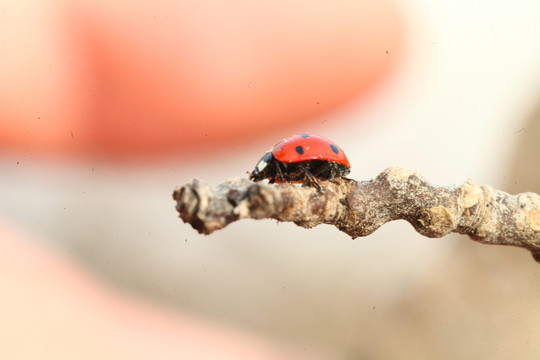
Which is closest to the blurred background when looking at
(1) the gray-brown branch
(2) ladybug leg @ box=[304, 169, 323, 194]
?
(1) the gray-brown branch

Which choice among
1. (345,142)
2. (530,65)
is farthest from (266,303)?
(530,65)

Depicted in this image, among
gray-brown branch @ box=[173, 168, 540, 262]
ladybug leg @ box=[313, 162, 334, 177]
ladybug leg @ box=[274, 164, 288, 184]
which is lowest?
gray-brown branch @ box=[173, 168, 540, 262]

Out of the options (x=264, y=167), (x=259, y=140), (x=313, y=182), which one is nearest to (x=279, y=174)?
(x=264, y=167)

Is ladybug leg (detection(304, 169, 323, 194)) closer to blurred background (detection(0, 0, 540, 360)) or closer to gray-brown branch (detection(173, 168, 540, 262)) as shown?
gray-brown branch (detection(173, 168, 540, 262))

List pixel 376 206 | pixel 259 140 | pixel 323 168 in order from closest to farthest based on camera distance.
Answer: pixel 376 206 → pixel 323 168 → pixel 259 140

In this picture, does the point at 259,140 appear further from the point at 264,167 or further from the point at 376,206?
the point at 376,206

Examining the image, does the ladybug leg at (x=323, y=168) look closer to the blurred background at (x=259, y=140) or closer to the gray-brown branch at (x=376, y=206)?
the gray-brown branch at (x=376, y=206)
